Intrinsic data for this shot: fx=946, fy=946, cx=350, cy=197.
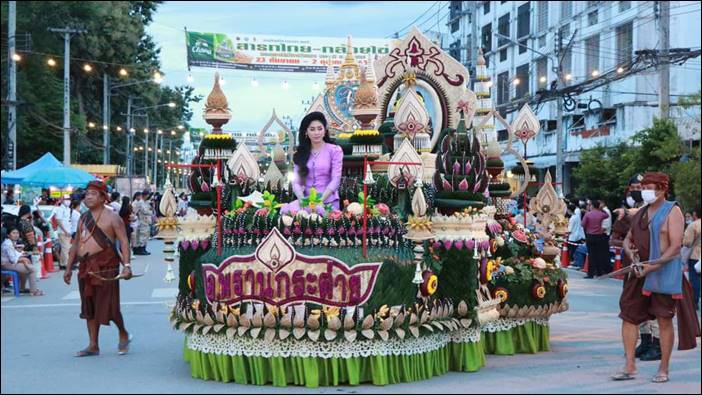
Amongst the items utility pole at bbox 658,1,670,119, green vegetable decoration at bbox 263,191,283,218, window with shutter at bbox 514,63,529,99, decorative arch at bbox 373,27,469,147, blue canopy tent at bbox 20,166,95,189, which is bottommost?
green vegetable decoration at bbox 263,191,283,218

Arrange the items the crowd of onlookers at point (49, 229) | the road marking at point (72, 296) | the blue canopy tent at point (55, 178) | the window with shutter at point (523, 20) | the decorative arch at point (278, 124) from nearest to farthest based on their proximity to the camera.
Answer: the decorative arch at point (278, 124), the road marking at point (72, 296), the crowd of onlookers at point (49, 229), the blue canopy tent at point (55, 178), the window with shutter at point (523, 20)

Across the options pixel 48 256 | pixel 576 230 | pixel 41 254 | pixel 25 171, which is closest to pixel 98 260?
pixel 41 254

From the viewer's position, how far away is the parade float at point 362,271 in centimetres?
836

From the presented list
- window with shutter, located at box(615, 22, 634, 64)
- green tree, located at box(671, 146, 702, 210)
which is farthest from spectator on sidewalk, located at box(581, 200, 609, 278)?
window with shutter, located at box(615, 22, 634, 64)

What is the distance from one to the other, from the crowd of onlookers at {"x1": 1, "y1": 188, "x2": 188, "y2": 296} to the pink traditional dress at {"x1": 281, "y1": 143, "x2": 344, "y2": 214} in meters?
3.06

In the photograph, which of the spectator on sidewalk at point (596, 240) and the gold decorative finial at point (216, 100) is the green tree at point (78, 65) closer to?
the spectator on sidewalk at point (596, 240)

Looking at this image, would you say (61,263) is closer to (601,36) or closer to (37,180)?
(37,180)

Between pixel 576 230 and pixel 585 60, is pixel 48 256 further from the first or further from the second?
pixel 585 60

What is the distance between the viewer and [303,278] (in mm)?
8359

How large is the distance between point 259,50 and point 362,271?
79.8 ft

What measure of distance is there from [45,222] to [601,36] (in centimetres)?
2696

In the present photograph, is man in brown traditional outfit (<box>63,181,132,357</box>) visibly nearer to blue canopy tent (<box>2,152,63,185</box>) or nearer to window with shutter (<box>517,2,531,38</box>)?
blue canopy tent (<box>2,152,63,185</box>)

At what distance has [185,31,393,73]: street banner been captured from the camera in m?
28.7

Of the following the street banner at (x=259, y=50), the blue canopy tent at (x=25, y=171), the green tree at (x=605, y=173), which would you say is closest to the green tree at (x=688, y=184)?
the green tree at (x=605, y=173)
